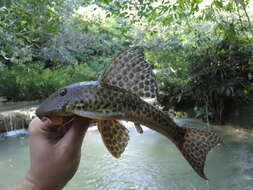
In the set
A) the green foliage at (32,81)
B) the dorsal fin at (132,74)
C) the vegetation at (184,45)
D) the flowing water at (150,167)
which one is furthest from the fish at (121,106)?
the green foliage at (32,81)

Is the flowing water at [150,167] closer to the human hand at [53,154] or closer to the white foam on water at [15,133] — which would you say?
the white foam on water at [15,133]

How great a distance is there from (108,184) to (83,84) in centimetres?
360

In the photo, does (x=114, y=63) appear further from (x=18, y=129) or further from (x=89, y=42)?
(x=89, y=42)

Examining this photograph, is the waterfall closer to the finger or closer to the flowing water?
the flowing water

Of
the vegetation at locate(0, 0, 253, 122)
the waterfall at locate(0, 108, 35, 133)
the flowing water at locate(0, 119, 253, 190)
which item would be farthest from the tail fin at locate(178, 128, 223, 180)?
the waterfall at locate(0, 108, 35, 133)

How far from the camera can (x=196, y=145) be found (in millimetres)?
1632

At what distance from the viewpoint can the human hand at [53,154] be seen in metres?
1.30

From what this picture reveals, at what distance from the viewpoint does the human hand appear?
51.2 inches

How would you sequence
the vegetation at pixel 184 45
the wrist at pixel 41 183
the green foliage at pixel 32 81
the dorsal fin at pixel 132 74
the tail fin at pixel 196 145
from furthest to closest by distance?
the green foliage at pixel 32 81 → the vegetation at pixel 184 45 → the tail fin at pixel 196 145 → the dorsal fin at pixel 132 74 → the wrist at pixel 41 183

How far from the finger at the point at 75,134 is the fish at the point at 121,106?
0.06 meters

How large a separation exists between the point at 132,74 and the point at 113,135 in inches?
13.3

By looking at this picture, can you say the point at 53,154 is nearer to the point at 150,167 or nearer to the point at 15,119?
the point at 150,167

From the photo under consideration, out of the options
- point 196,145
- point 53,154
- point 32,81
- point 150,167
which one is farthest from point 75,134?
point 32,81

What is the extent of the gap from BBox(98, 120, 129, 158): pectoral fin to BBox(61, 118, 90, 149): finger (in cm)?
13
